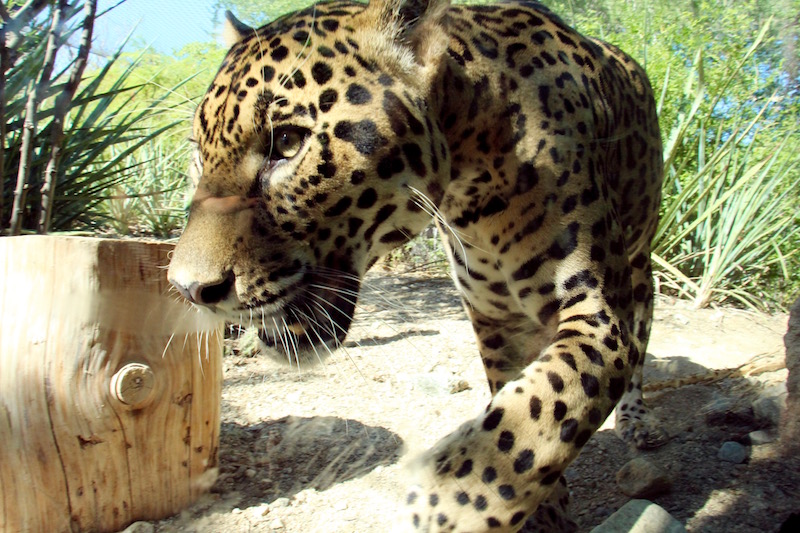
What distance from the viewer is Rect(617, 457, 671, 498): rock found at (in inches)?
113

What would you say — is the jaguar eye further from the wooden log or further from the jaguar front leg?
the jaguar front leg

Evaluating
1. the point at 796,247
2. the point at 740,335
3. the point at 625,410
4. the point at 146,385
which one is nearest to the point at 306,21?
the point at 146,385

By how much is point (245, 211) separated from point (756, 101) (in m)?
7.22

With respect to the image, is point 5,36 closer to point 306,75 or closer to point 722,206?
point 306,75

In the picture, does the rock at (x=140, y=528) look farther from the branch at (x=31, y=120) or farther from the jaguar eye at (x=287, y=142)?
the branch at (x=31, y=120)

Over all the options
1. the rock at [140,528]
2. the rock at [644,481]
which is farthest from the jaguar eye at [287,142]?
the rock at [644,481]

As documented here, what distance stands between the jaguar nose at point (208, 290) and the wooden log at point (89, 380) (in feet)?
1.32

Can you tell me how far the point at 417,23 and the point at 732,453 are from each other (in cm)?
236

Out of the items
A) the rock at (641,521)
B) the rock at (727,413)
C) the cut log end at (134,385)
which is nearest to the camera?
the rock at (641,521)

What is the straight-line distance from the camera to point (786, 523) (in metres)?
2.22

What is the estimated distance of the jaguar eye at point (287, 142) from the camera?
190cm

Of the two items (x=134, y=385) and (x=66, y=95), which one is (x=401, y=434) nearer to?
(x=134, y=385)

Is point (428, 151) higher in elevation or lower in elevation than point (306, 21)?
lower

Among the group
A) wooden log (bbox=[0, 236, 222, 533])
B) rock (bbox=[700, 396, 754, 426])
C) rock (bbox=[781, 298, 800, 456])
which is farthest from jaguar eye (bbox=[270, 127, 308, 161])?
rock (bbox=[700, 396, 754, 426])
